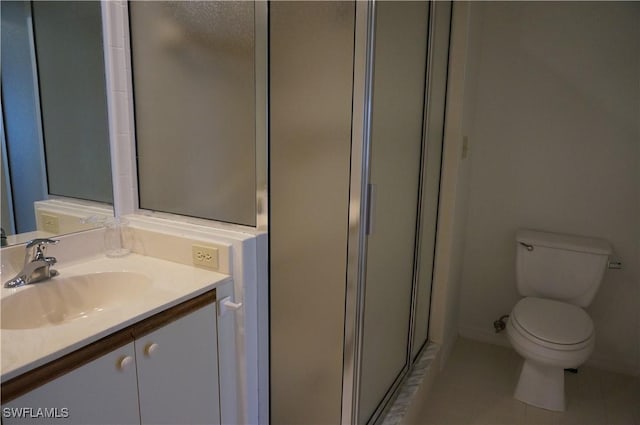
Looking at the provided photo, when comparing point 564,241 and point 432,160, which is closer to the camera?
point 432,160

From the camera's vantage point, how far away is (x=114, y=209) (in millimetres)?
1548

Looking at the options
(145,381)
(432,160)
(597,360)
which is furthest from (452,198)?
(145,381)

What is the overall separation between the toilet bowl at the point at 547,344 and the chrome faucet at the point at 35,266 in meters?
1.95

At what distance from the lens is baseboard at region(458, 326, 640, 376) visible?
2.31 meters

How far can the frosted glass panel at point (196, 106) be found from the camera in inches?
54.3

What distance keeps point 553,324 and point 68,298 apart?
2012mm

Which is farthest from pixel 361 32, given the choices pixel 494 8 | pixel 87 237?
pixel 494 8

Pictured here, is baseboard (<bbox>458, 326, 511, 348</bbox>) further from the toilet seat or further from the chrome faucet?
the chrome faucet

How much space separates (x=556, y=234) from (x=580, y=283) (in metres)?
0.29

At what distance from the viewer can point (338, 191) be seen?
129cm

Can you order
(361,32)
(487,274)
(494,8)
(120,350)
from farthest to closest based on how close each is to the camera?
(487,274) < (494,8) < (361,32) < (120,350)

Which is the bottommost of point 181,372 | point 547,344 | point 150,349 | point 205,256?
point 547,344

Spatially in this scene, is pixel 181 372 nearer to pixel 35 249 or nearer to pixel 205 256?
pixel 205 256

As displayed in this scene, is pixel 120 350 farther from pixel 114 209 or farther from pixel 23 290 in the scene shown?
pixel 114 209
